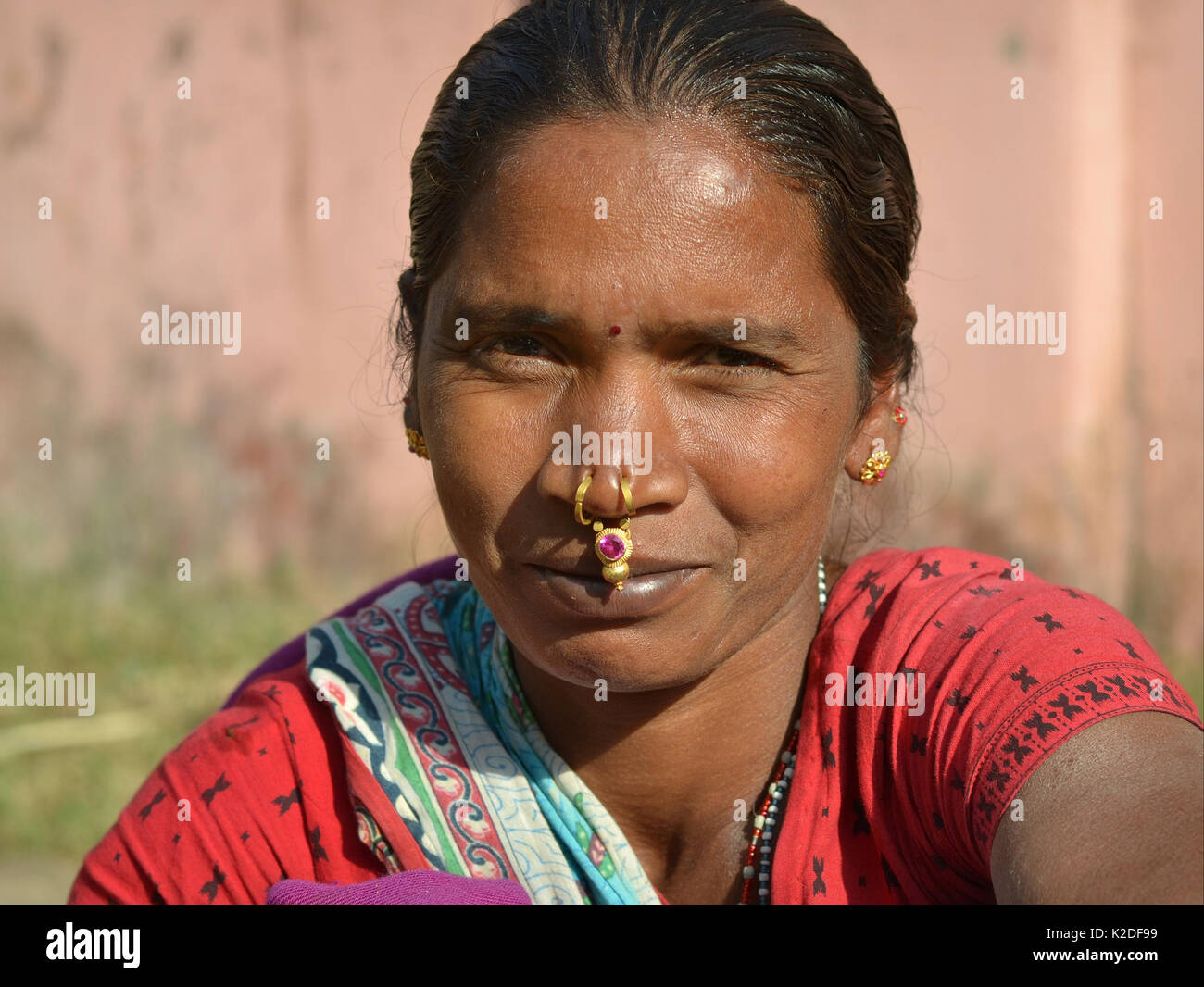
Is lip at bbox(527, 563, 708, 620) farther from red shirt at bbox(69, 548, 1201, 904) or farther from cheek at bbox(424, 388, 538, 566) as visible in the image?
red shirt at bbox(69, 548, 1201, 904)

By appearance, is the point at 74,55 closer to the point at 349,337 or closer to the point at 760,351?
the point at 349,337

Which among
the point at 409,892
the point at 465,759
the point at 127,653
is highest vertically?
the point at 465,759

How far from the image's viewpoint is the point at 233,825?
217 cm

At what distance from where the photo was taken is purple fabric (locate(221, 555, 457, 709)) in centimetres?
265

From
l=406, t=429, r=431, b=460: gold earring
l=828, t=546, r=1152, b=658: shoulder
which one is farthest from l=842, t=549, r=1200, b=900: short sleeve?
l=406, t=429, r=431, b=460: gold earring

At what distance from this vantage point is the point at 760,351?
2.01 m

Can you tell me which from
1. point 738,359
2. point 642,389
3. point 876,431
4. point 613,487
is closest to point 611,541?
point 613,487

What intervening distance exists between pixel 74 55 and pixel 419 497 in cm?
243

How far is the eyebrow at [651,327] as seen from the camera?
6.38 ft

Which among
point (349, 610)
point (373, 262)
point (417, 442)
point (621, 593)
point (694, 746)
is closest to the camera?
point (621, 593)

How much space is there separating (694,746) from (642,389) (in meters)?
0.71

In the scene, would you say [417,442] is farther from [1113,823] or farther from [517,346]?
[1113,823]

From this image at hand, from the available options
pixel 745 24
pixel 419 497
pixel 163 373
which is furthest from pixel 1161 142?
pixel 163 373
